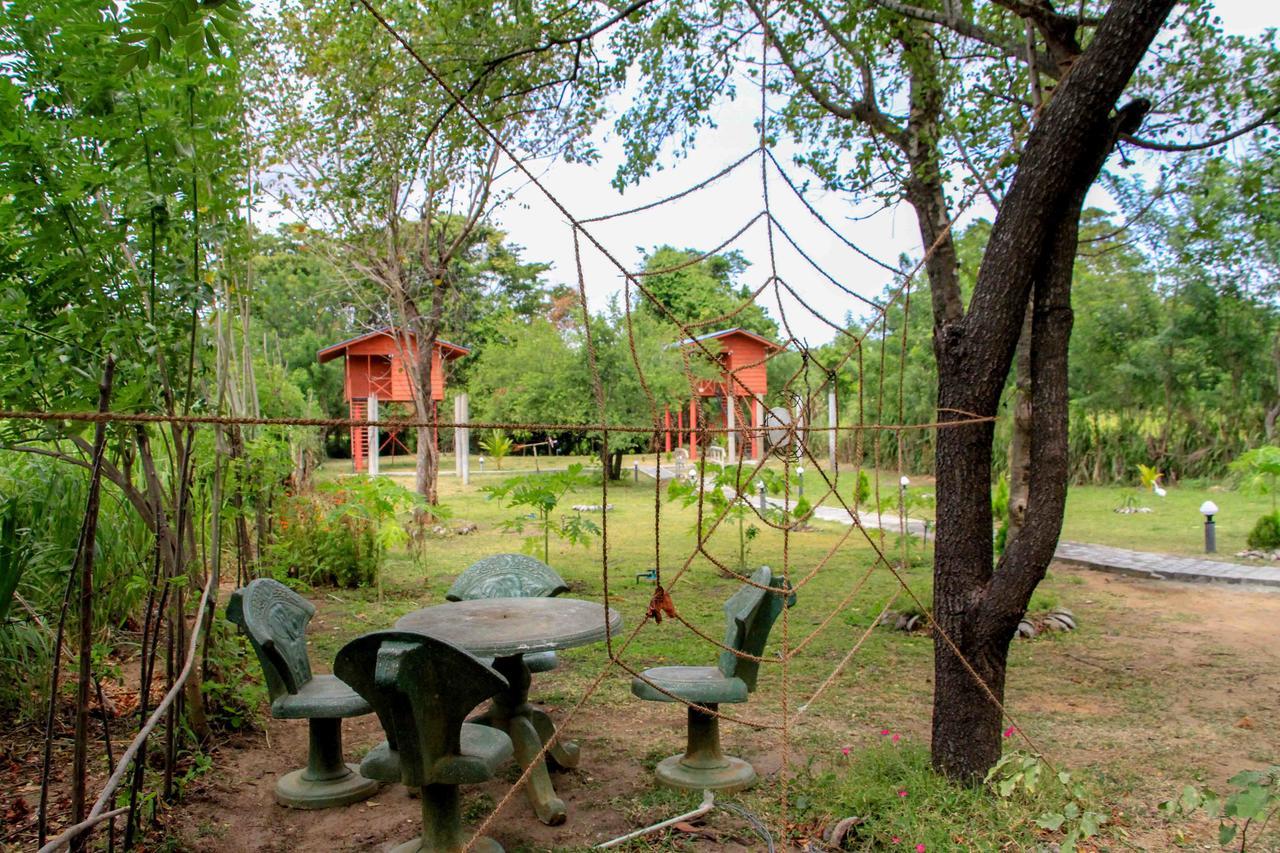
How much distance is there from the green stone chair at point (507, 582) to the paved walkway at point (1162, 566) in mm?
4242

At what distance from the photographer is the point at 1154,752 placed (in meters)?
3.76

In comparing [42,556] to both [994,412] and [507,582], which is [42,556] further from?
[994,412]

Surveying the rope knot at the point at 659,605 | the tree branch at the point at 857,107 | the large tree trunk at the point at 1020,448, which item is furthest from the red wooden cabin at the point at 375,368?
the rope knot at the point at 659,605

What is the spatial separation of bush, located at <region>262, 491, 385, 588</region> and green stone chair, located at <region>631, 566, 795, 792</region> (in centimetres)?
405

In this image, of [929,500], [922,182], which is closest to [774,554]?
[929,500]

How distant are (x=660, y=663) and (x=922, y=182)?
3436 mm

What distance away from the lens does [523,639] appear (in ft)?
10.9

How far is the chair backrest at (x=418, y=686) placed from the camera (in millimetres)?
2471

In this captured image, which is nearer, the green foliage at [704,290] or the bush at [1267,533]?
the bush at [1267,533]

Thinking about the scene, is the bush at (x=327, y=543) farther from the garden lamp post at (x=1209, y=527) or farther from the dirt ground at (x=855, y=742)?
the garden lamp post at (x=1209, y=527)

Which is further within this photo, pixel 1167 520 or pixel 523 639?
pixel 1167 520

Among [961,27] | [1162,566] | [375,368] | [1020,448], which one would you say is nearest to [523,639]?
[961,27]

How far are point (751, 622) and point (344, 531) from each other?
16.5 feet

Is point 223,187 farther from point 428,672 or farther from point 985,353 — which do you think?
point 985,353
